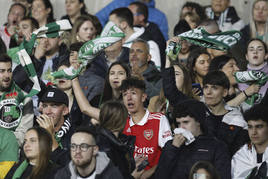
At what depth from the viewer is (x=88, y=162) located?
26.2 feet

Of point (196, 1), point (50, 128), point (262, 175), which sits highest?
point (196, 1)

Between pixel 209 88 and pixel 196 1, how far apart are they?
5158mm

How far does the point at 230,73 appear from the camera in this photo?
1090 cm

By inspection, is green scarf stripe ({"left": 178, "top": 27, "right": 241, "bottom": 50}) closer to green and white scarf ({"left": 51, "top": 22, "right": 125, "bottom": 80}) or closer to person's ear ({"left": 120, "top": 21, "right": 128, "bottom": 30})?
green and white scarf ({"left": 51, "top": 22, "right": 125, "bottom": 80})

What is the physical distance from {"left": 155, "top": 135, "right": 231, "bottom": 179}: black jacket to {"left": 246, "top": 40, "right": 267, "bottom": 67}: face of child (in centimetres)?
303

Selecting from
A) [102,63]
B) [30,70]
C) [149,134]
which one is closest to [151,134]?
[149,134]

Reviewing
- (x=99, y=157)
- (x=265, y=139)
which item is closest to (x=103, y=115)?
(x=99, y=157)

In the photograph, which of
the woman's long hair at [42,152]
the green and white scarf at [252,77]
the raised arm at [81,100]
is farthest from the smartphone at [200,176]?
the green and white scarf at [252,77]

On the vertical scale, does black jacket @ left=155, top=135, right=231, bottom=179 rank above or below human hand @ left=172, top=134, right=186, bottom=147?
below

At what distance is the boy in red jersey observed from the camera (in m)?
8.76

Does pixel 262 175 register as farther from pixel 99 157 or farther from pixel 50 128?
pixel 50 128

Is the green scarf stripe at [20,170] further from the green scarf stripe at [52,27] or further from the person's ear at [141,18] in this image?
the person's ear at [141,18]

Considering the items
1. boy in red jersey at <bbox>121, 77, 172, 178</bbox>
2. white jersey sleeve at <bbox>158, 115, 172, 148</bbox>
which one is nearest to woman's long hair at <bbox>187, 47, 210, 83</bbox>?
boy in red jersey at <bbox>121, 77, 172, 178</bbox>

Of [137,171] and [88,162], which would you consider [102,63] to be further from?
[88,162]
